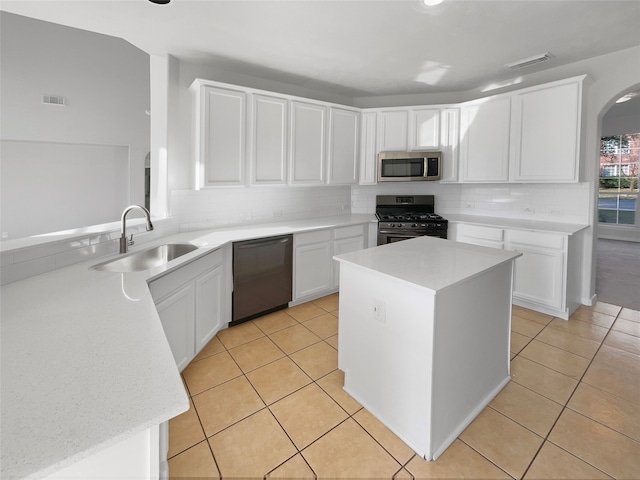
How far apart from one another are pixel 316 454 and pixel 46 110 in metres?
6.85

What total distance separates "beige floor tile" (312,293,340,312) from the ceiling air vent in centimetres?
306

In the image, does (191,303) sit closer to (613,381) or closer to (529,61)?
(613,381)

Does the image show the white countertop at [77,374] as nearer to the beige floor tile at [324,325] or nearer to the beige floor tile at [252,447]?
the beige floor tile at [252,447]

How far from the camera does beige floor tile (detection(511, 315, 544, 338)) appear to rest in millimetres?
2906

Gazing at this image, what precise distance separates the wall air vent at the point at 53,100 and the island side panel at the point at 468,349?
6956 millimetres

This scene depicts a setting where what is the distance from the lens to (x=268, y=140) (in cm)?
339

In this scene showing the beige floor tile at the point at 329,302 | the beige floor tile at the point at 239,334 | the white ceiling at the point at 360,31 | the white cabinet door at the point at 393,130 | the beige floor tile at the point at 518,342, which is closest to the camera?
the white ceiling at the point at 360,31

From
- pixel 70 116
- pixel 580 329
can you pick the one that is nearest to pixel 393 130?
pixel 580 329

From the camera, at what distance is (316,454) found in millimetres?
1607

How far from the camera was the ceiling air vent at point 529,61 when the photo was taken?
10.3ft

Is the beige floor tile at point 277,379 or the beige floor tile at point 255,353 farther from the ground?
the beige floor tile at point 255,353

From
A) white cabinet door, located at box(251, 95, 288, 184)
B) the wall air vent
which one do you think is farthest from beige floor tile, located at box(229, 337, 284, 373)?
the wall air vent

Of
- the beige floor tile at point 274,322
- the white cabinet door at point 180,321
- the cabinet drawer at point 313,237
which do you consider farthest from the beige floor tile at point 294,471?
the cabinet drawer at point 313,237

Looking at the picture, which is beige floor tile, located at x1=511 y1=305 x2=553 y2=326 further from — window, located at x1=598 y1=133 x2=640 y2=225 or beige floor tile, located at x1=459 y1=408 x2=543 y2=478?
window, located at x1=598 y1=133 x2=640 y2=225
